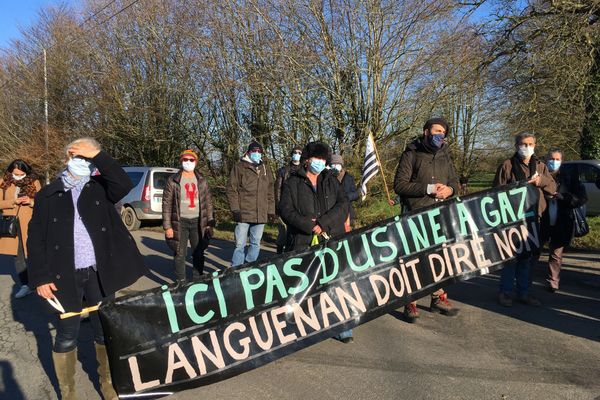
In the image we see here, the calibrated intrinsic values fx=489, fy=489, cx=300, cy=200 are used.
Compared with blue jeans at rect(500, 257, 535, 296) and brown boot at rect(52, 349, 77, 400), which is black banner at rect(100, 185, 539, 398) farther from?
blue jeans at rect(500, 257, 535, 296)

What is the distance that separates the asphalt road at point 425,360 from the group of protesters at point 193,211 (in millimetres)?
294

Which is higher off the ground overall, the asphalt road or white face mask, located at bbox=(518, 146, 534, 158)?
white face mask, located at bbox=(518, 146, 534, 158)

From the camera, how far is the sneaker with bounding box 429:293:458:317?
17.0ft

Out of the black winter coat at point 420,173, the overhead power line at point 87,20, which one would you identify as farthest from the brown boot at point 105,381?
the overhead power line at point 87,20

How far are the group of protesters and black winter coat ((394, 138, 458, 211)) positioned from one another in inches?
0.4

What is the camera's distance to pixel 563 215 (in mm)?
5773

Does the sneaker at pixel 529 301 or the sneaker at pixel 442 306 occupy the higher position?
the sneaker at pixel 442 306

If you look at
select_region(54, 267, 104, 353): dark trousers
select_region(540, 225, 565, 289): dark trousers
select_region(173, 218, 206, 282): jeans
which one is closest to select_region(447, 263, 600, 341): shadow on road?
select_region(540, 225, 565, 289): dark trousers

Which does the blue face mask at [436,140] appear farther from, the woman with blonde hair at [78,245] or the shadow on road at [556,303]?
the woman with blonde hair at [78,245]

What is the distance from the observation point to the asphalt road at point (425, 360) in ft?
11.6

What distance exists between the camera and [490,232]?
4.52 m

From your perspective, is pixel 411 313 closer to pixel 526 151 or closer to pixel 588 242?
pixel 526 151

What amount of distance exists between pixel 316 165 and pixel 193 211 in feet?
7.55

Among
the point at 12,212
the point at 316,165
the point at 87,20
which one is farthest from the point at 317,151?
the point at 87,20
